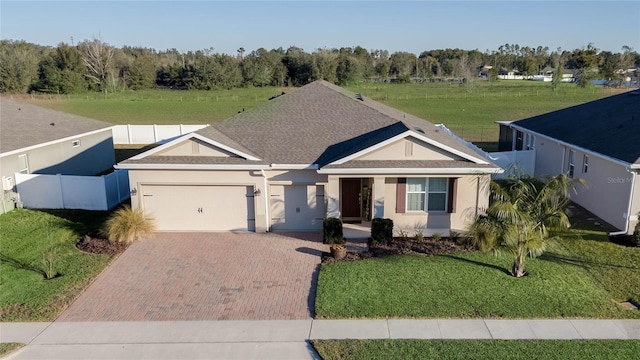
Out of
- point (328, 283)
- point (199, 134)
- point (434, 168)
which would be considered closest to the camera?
point (328, 283)

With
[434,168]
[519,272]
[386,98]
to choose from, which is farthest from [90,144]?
[386,98]

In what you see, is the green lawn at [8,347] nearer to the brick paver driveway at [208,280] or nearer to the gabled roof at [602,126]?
the brick paver driveway at [208,280]

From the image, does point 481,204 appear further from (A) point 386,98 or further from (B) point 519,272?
(A) point 386,98

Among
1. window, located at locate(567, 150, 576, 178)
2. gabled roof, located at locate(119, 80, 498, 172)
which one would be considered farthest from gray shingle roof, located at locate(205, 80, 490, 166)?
window, located at locate(567, 150, 576, 178)

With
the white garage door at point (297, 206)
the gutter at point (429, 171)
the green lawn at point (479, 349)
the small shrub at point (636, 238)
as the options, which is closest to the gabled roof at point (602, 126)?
the small shrub at point (636, 238)

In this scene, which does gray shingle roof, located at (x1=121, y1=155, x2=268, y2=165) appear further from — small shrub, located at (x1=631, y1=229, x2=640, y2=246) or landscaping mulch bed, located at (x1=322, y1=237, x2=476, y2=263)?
small shrub, located at (x1=631, y1=229, x2=640, y2=246)

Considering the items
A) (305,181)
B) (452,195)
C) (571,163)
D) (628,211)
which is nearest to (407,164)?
(452,195)

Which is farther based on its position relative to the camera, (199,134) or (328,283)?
(199,134)
